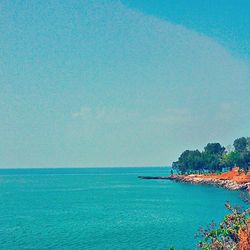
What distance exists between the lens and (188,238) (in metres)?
75.3

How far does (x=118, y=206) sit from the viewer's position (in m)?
126

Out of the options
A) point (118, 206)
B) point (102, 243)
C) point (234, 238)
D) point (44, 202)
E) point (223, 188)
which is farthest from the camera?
point (223, 188)

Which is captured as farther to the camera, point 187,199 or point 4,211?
point 187,199

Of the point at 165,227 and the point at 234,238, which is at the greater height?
the point at 234,238

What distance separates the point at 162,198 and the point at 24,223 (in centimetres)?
6459

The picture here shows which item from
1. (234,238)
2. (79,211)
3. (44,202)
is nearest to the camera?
(234,238)

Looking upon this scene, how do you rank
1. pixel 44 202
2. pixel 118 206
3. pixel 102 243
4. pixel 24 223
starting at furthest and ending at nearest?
pixel 44 202
pixel 118 206
pixel 24 223
pixel 102 243

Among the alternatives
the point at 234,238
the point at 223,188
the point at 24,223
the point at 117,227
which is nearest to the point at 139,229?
the point at 117,227

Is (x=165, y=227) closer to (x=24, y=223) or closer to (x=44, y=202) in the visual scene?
(x=24, y=223)

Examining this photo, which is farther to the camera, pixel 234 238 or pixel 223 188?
pixel 223 188

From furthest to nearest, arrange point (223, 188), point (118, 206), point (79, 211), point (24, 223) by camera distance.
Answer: point (223, 188), point (118, 206), point (79, 211), point (24, 223)

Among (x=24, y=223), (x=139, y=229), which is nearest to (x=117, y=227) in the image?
(x=139, y=229)

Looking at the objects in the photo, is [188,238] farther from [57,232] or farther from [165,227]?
[57,232]

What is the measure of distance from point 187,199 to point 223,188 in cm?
4425
